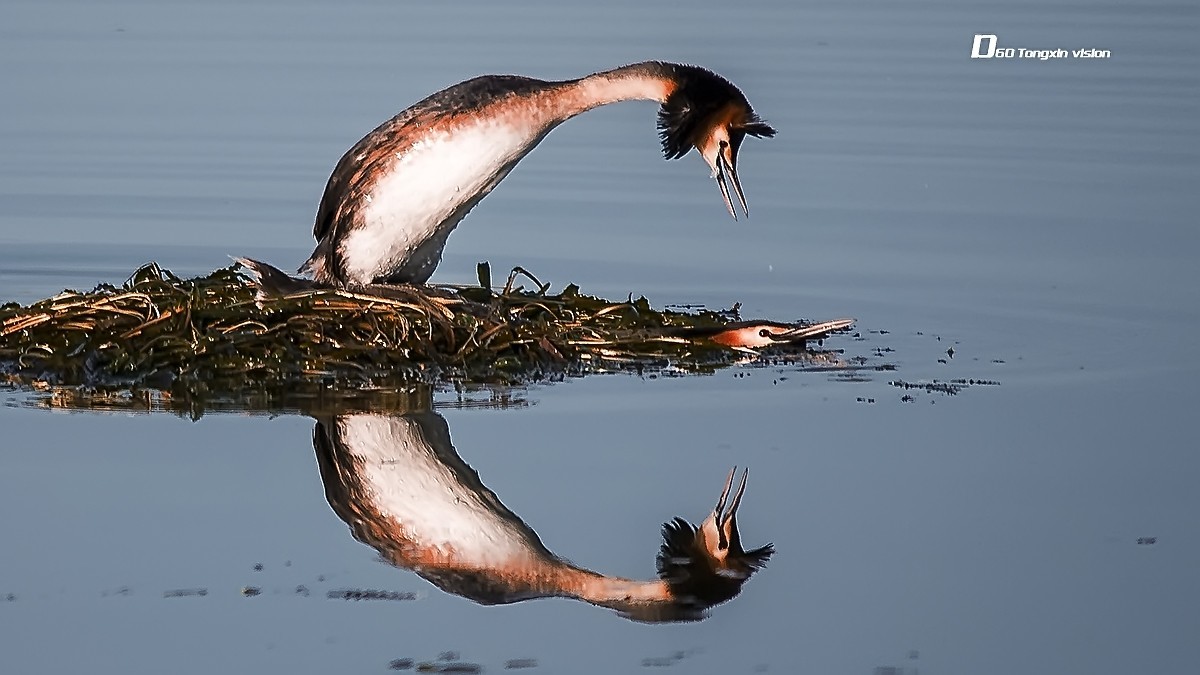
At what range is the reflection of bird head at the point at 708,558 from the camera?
25.0ft

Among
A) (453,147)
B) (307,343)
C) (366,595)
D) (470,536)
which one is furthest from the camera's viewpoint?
(453,147)

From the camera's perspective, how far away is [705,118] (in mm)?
11102

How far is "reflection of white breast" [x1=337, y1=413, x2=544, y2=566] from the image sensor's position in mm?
8023

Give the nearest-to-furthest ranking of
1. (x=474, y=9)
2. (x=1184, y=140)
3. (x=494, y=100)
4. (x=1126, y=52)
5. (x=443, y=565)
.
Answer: (x=443, y=565), (x=494, y=100), (x=1184, y=140), (x=1126, y=52), (x=474, y=9)

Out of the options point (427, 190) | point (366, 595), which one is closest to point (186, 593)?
point (366, 595)

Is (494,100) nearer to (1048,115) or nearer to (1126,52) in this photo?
(1048,115)

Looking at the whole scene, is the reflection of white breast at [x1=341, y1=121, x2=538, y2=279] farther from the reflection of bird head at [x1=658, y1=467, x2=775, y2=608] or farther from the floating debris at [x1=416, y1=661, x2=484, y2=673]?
the floating debris at [x1=416, y1=661, x2=484, y2=673]

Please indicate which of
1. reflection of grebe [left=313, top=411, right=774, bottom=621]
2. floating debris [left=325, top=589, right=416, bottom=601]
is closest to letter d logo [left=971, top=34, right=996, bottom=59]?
reflection of grebe [left=313, top=411, right=774, bottom=621]

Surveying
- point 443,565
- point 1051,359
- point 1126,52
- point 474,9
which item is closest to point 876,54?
point 1126,52

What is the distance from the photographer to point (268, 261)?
12.9 meters

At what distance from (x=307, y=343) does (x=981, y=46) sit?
40.0 feet

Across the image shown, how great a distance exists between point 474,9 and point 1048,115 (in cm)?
699

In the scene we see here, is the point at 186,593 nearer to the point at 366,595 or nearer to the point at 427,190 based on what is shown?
the point at 366,595

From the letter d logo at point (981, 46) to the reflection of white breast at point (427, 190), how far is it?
10803 mm
